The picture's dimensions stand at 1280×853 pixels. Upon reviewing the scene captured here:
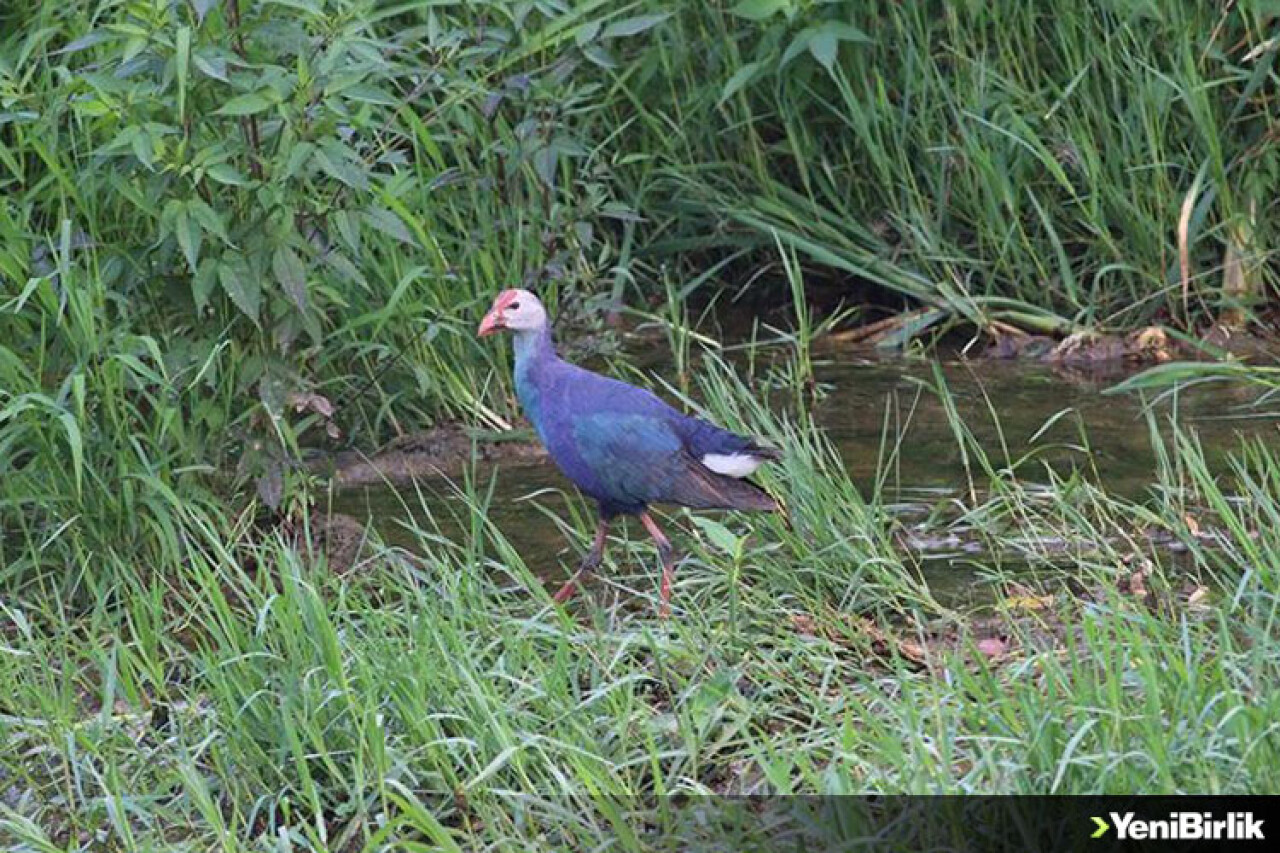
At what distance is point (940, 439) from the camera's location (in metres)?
6.37

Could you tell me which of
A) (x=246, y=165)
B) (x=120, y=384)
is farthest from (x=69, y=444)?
(x=246, y=165)

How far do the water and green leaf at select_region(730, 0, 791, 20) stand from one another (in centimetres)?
108

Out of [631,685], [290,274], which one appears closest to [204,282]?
[290,274]

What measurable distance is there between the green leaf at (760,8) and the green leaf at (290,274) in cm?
216

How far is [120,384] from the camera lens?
17.5 ft

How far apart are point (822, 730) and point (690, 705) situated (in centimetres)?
34

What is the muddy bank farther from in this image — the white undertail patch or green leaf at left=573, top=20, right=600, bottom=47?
the white undertail patch

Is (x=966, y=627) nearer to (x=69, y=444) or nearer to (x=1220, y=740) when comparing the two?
(x=1220, y=740)

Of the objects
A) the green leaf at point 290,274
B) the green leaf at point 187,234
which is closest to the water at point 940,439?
the green leaf at point 290,274

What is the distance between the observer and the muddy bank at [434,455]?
639cm

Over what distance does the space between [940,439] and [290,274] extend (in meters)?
1.90

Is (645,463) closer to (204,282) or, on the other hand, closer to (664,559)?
(664,559)

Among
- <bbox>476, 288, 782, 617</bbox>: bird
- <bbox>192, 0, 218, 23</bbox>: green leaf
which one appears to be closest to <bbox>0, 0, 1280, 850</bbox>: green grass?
<bbox>192, 0, 218, 23</bbox>: green leaf

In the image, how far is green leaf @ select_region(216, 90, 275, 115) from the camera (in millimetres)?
5211
